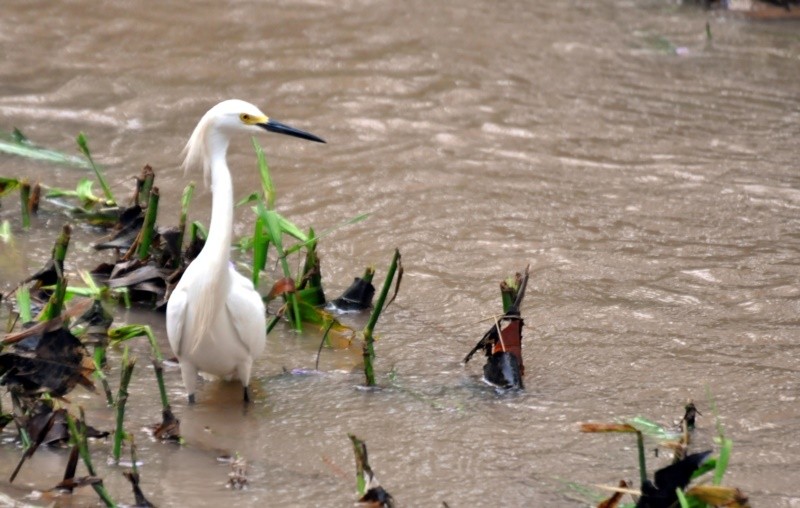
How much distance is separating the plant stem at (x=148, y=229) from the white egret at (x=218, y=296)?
48 cm

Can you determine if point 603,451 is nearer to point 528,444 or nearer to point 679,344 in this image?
point 528,444

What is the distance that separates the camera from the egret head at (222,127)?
14.7 feet

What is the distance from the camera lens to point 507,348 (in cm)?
463

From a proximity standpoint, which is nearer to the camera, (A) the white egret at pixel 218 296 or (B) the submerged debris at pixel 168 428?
(B) the submerged debris at pixel 168 428

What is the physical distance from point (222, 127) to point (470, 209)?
249 centimetres

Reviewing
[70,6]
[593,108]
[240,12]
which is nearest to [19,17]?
[70,6]

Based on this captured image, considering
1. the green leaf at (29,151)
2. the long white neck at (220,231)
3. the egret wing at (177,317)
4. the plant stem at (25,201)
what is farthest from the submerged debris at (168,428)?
the green leaf at (29,151)

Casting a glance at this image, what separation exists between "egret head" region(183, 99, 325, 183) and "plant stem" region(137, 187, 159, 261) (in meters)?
0.49

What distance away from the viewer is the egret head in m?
4.49

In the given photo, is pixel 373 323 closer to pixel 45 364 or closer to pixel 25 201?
pixel 45 364

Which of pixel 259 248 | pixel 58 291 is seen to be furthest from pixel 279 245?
pixel 58 291

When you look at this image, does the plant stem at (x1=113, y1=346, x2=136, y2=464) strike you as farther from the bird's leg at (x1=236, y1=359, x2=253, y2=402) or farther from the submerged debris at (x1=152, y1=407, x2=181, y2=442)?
the bird's leg at (x1=236, y1=359, x2=253, y2=402)

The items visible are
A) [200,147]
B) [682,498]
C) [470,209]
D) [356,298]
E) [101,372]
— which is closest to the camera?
[682,498]

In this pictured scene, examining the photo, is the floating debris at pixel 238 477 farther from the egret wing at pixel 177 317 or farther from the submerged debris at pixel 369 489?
the egret wing at pixel 177 317
